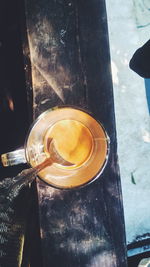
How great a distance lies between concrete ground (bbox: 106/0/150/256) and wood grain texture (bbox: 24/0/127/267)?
86 centimetres

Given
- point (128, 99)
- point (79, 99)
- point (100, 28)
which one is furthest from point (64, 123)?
point (128, 99)

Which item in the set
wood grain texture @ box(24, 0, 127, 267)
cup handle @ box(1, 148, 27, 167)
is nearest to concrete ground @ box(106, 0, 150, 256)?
wood grain texture @ box(24, 0, 127, 267)

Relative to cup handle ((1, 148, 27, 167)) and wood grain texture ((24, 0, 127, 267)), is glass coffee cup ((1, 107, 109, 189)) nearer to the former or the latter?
cup handle ((1, 148, 27, 167))

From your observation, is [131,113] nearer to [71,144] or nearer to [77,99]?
[77,99]

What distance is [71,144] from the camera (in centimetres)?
165

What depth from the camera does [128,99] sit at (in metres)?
2.87

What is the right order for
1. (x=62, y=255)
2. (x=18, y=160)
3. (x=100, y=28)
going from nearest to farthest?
(x=18, y=160) → (x=62, y=255) → (x=100, y=28)

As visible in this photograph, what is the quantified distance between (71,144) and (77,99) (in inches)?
16.7

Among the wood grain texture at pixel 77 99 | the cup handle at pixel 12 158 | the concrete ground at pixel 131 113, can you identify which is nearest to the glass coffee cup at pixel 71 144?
the cup handle at pixel 12 158

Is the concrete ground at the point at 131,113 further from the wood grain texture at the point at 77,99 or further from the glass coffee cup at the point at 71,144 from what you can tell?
the glass coffee cup at the point at 71,144

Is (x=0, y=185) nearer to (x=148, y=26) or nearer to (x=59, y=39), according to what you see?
(x=59, y=39)

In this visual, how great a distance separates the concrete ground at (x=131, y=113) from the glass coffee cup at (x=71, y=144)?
1.24 metres

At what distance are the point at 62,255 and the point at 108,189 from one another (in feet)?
1.86

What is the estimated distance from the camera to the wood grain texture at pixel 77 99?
1.84 m
